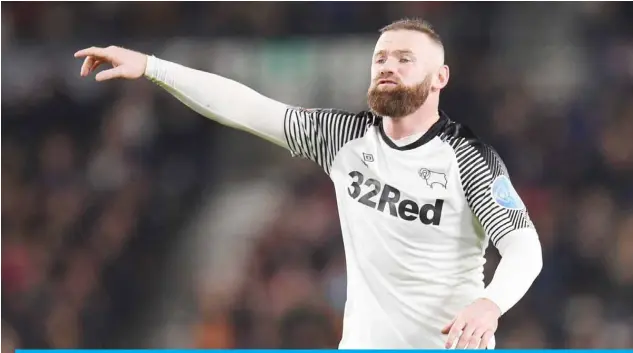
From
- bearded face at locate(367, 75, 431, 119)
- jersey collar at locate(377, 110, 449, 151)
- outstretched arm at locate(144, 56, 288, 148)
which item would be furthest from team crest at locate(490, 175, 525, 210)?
outstretched arm at locate(144, 56, 288, 148)

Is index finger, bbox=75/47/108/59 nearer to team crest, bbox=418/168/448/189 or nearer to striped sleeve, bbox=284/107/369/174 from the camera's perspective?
striped sleeve, bbox=284/107/369/174

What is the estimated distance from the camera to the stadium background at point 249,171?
835 centimetres

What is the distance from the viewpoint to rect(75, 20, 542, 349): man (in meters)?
4.37

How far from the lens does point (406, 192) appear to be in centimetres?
441

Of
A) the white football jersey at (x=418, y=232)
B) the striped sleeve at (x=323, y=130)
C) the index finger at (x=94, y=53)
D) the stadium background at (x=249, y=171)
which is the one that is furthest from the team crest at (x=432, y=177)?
the stadium background at (x=249, y=171)

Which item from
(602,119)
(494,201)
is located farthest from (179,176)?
(494,201)

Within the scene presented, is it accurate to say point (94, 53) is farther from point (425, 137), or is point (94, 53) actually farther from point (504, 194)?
point (504, 194)

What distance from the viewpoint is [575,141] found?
884 centimetres

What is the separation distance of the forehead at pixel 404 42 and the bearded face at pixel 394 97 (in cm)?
14

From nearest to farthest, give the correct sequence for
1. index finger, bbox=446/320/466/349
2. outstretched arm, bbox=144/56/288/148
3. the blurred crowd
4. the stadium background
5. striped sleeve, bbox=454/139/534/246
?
index finger, bbox=446/320/466/349, striped sleeve, bbox=454/139/534/246, outstretched arm, bbox=144/56/288/148, the stadium background, the blurred crowd

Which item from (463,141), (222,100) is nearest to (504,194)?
(463,141)

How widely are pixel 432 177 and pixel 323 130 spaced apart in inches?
22.7

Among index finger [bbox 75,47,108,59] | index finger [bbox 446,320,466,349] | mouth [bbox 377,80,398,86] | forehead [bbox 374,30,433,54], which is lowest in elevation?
index finger [bbox 446,320,466,349]

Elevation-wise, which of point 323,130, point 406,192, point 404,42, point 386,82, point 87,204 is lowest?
point 87,204
